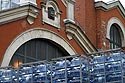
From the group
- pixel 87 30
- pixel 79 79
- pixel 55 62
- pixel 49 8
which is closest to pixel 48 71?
pixel 55 62

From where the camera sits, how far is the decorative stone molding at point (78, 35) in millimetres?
25734

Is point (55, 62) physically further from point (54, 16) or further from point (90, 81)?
point (54, 16)

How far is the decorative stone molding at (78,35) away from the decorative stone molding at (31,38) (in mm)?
751

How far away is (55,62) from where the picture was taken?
17.3 metres

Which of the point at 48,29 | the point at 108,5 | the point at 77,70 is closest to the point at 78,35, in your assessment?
the point at 48,29

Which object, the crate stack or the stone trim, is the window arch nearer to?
the crate stack

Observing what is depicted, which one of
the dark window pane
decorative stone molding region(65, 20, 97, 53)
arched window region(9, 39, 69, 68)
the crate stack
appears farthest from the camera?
the dark window pane

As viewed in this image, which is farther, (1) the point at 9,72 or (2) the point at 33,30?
(2) the point at 33,30

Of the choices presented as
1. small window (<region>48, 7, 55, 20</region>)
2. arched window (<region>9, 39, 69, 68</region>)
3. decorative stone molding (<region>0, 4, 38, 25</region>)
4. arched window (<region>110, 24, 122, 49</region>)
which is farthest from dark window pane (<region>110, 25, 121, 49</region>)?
decorative stone molding (<region>0, 4, 38, 25</region>)


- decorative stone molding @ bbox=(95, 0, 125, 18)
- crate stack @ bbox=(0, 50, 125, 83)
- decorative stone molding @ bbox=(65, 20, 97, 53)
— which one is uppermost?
decorative stone molding @ bbox=(95, 0, 125, 18)

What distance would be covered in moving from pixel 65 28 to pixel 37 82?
8.81m

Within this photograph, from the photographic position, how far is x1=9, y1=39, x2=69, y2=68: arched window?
875 inches

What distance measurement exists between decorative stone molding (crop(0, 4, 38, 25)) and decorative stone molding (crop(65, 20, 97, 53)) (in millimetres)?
3157

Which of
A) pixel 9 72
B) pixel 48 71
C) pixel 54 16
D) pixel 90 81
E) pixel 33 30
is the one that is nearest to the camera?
pixel 90 81
